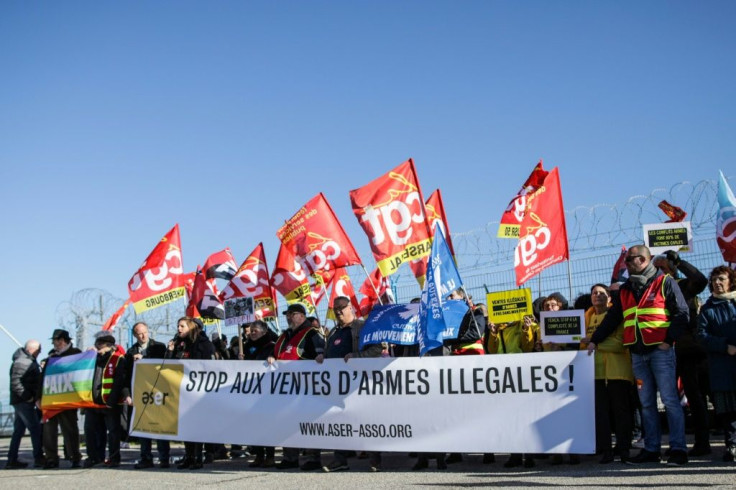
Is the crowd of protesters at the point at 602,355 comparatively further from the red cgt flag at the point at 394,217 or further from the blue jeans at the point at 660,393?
the red cgt flag at the point at 394,217

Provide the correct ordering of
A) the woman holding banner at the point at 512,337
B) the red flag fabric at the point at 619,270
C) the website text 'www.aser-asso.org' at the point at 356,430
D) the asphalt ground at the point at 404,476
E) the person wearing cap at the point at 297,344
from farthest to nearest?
1. the red flag fabric at the point at 619,270
2. the person wearing cap at the point at 297,344
3. the woman holding banner at the point at 512,337
4. the website text 'www.aser-asso.org' at the point at 356,430
5. the asphalt ground at the point at 404,476

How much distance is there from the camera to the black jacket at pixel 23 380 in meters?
13.1

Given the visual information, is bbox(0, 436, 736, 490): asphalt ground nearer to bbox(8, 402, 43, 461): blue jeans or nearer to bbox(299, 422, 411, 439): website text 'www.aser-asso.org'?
bbox(299, 422, 411, 439): website text 'www.aser-asso.org'

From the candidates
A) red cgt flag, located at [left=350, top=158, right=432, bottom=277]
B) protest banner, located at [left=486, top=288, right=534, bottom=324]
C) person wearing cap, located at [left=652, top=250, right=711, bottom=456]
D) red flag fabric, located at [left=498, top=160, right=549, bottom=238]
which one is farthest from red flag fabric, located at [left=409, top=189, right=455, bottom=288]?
person wearing cap, located at [left=652, top=250, right=711, bottom=456]

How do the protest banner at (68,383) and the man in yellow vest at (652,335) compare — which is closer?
the man in yellow vest at (652,335)

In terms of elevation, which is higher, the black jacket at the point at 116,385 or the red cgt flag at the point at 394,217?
the red cgt flag at the point at 394,217

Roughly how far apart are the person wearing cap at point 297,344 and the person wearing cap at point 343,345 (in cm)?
22

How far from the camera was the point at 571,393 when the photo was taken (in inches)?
340

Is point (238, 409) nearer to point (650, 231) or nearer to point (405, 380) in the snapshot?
point (405, 380)

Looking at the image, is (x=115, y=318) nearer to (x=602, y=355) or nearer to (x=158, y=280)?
(x=158, y=280)

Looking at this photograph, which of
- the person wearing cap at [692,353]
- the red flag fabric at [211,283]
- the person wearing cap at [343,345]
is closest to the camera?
the person wearing cap at [692,353]

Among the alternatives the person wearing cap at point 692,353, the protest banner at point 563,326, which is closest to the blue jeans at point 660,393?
the protest banner at point 563,326

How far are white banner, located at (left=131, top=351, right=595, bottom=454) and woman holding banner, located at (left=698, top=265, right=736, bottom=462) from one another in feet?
4.03

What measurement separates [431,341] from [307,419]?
7.05ft
